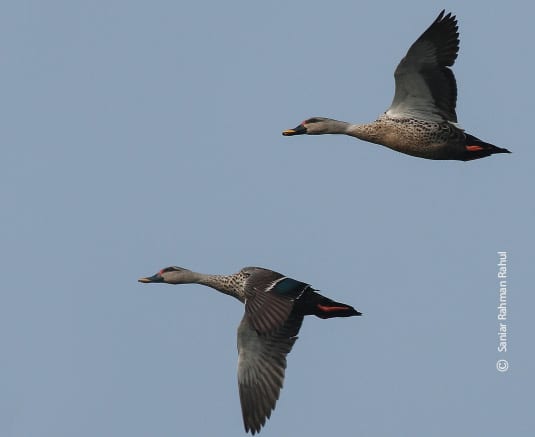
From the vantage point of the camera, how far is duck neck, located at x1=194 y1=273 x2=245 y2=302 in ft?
105

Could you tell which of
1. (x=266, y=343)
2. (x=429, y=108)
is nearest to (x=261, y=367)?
(x=266, y=343)

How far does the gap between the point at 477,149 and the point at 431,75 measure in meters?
1.36

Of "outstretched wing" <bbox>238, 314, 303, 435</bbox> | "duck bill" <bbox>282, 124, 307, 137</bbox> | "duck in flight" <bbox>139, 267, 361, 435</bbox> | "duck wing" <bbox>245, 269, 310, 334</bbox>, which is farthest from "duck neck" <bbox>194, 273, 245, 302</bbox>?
"duck bill" <bbox>282, 124, 307, 137</bbox>

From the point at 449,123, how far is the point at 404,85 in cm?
92

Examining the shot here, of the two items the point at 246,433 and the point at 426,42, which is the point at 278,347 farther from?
the point at 426,42

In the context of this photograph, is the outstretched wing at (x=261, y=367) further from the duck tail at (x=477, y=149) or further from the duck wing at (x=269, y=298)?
the duck tail at (x=477, y=149)

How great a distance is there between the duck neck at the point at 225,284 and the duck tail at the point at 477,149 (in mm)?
4088

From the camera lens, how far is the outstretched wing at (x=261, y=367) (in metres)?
31.3

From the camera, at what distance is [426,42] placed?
32.4 metres

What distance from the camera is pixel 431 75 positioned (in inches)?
1283

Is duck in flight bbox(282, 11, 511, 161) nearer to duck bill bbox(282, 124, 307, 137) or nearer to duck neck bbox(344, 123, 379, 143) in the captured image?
duck neck bbox(344, 123, 379, 143)

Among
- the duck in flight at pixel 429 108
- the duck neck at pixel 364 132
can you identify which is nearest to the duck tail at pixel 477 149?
the duck in flight at pixel 429 108

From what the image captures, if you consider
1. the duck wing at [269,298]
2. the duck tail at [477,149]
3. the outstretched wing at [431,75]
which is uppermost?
the outstretched wing at [431,75]

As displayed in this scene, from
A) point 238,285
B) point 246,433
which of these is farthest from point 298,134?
point 246,433
